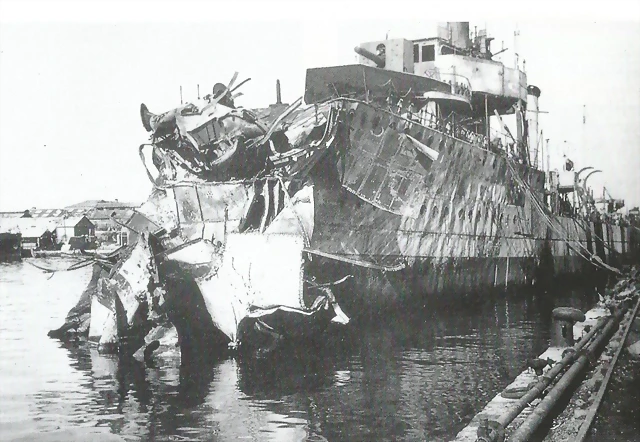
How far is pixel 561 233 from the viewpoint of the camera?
37.0ft

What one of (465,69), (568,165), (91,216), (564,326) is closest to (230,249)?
(91,216)

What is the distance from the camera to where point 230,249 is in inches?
362

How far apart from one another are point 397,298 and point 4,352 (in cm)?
617

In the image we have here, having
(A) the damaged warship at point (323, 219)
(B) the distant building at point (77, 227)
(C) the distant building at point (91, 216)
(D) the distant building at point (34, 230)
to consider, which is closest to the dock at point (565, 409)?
(A) the damaged warship at point (323, 219)

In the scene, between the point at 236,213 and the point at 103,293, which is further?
the point at 236,213

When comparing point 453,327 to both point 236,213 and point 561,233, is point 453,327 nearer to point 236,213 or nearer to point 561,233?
point 561,233

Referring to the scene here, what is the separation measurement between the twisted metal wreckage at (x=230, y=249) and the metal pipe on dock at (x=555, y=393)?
3613 millimetres

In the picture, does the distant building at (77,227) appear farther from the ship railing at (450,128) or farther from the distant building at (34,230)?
the ship railing at (450,128)

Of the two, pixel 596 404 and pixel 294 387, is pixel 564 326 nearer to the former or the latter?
pixel 596 404

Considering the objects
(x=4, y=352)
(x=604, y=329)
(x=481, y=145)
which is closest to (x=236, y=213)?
(x=4, y=352)

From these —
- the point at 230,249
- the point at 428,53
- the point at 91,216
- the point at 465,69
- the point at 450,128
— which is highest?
the point at 428,53

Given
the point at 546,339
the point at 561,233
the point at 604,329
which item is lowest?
the point at 546,339

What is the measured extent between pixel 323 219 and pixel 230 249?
1.59m

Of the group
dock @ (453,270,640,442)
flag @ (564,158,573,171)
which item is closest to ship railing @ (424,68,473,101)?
flag @ (564,158,573,171)
